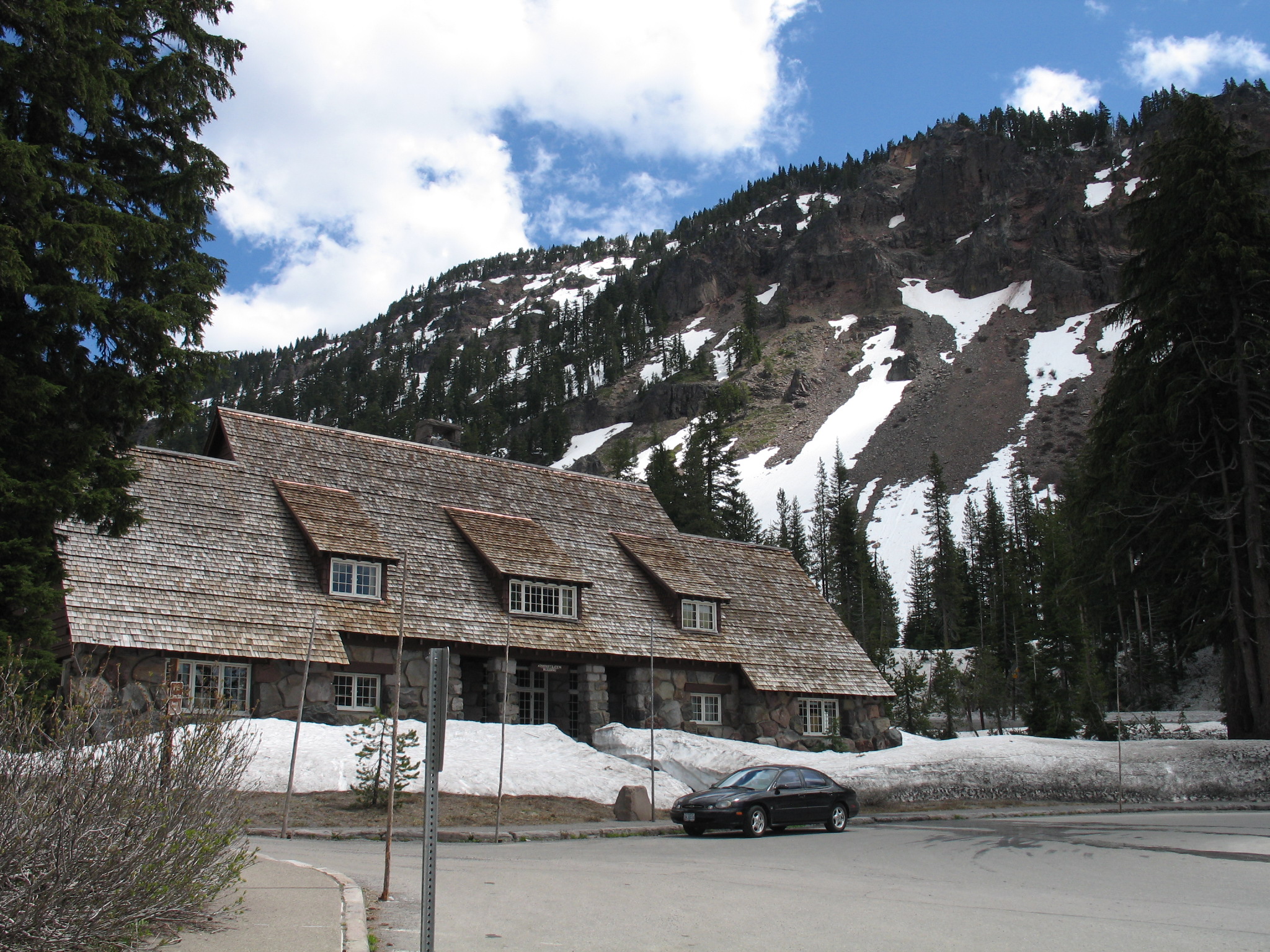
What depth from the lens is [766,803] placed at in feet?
56.9

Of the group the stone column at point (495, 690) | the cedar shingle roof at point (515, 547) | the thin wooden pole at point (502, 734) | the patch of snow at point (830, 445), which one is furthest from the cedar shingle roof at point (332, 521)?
the patch of snow at point (830, 445)

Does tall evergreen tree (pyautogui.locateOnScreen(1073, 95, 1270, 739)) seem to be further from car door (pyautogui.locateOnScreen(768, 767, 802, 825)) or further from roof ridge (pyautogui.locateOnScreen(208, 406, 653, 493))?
roof ridge (pyautogui.locateOnScreen(208, 406, 653, 493))

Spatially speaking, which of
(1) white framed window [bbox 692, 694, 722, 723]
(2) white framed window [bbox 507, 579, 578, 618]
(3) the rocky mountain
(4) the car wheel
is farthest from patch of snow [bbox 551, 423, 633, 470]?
(4) the car wheel

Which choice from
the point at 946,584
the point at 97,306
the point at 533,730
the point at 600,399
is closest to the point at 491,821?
the point at 533,730

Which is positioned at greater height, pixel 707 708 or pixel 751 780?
pixel 707 708

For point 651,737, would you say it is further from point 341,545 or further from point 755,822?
point 341,545

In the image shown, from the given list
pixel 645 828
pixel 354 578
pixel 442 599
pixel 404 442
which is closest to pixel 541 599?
pixel 442 599

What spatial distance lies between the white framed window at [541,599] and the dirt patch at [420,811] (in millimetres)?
6553

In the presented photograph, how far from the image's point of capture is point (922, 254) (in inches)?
7032

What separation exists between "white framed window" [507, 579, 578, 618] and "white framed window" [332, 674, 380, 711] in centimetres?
401

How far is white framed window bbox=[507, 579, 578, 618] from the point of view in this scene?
25453 mm

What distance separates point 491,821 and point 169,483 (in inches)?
457

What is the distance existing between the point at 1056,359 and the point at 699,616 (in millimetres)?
124993

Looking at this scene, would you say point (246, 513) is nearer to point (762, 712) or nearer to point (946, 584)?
point (762, 712)
